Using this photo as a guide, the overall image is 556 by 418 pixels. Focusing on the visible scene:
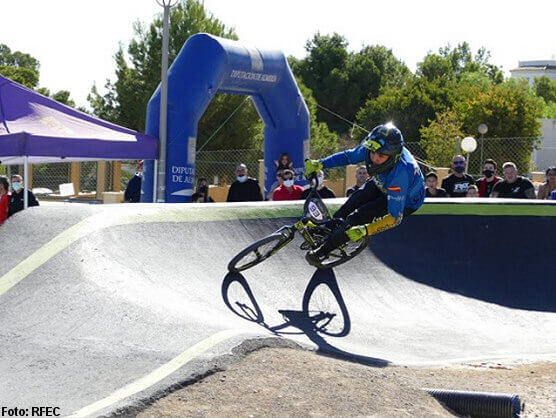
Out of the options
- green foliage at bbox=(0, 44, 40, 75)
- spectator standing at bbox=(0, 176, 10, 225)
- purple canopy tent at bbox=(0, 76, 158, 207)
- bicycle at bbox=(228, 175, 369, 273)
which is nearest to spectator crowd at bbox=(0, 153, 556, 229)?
purple canopy tent at bbox=(0, 76, 158, 207)

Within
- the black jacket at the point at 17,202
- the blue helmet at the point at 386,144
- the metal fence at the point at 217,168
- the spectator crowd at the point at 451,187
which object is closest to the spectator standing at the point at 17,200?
the black jacket at the point at 17,202

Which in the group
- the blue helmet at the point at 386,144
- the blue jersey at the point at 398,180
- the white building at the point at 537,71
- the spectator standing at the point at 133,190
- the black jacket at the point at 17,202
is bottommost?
the spectator standing at the point at 133,190

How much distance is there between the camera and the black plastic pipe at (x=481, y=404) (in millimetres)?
5383

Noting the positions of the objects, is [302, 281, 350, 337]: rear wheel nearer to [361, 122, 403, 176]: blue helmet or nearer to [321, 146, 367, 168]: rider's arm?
[321, 146, 367, 168]: rider's arm

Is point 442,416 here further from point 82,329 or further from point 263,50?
point 263,50

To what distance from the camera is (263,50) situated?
15586 mm

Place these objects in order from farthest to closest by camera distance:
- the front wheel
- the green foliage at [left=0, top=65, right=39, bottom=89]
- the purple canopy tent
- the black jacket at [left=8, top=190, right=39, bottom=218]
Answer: the green foliage at [left=0, top=65, right=39, bottom=89] → the purple canopy tent → the black jacket at [left=8, top=190, right=39, bottom=218] → the front wheel

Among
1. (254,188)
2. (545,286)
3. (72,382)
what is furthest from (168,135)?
(72,382)

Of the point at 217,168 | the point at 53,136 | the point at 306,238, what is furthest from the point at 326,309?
the point at 217,168

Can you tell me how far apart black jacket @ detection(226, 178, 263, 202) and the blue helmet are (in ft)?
16.2

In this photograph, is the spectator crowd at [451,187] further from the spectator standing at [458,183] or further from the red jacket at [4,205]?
the red jacket at [4,205]

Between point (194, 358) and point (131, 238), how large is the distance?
302 cm

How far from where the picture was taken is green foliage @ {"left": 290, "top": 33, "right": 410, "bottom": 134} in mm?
65188

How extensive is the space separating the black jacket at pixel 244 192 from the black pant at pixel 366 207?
168 inches
